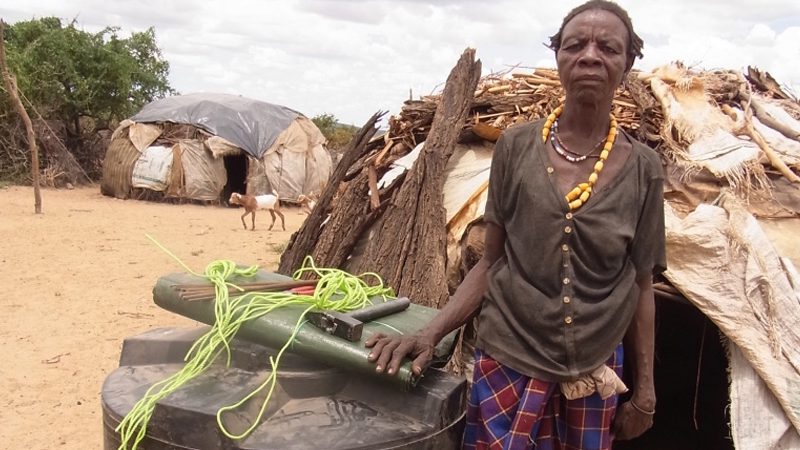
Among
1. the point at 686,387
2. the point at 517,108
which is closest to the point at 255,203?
the point at 686,387

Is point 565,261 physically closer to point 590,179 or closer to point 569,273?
point 569,273

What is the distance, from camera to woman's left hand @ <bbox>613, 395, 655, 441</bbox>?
191 cm

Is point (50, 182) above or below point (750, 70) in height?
below

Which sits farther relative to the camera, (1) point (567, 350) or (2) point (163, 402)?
(1) point (567, 350)

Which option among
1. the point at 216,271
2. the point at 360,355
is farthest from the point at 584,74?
the point at 216,271

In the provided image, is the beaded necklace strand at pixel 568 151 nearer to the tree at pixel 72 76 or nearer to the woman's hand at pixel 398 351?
the woman's hand at pixel 398 351

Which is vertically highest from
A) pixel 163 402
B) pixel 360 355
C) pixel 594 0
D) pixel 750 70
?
pixel 750 70

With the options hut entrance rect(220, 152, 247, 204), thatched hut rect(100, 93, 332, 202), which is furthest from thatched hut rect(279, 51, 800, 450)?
hut entrance rect(220, 152, 247, 204)

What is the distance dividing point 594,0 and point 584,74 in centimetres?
20

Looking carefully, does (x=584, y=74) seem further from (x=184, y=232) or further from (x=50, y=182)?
(x=50, y=182)

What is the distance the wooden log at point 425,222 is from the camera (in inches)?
128

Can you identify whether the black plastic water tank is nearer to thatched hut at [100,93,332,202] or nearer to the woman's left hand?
the woman's left hand

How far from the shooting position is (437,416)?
5.57 feet

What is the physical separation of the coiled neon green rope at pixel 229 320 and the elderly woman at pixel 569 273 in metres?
0.27
